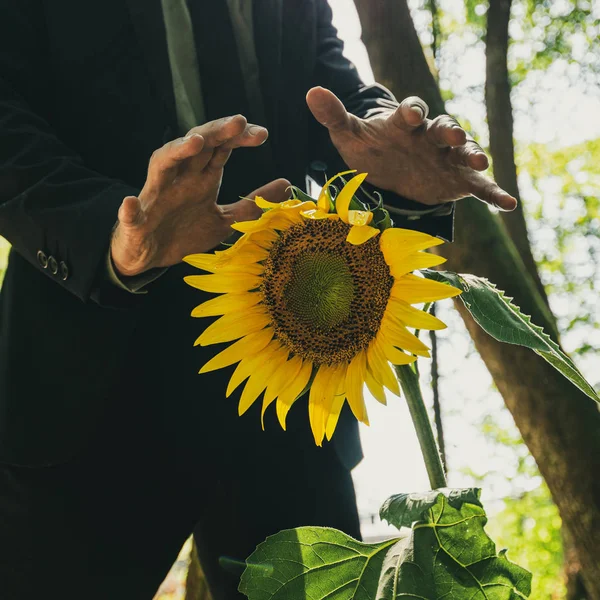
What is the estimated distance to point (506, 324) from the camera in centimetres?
92

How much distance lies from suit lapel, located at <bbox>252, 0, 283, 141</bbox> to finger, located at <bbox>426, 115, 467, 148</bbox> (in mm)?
715

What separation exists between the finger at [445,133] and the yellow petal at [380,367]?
0.39 meters

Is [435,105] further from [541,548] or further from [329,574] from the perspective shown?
[541,548]

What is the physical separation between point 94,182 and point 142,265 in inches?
11.4

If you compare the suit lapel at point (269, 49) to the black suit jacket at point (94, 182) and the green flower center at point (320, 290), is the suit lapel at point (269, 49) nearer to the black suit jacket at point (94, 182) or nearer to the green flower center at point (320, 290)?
the black suit jacket at point (94, 182)

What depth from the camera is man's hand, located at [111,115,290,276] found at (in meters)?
1.02

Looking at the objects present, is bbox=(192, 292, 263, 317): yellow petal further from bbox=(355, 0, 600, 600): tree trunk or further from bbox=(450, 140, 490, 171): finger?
bbox=(355, 0, 600, 600): tree trunk

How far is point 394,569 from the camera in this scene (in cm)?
90

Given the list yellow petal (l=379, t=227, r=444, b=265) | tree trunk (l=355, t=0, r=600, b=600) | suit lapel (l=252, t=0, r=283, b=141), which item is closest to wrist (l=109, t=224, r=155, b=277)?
yellow petal (l=379, t=227, r=444, b=265)

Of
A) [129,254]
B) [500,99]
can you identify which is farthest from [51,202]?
[500,99]

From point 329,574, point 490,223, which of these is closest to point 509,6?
point 490,223

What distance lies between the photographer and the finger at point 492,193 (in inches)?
46.7

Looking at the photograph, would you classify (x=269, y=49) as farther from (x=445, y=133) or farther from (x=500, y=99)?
(x=500, y=99)

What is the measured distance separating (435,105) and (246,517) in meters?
2.53
